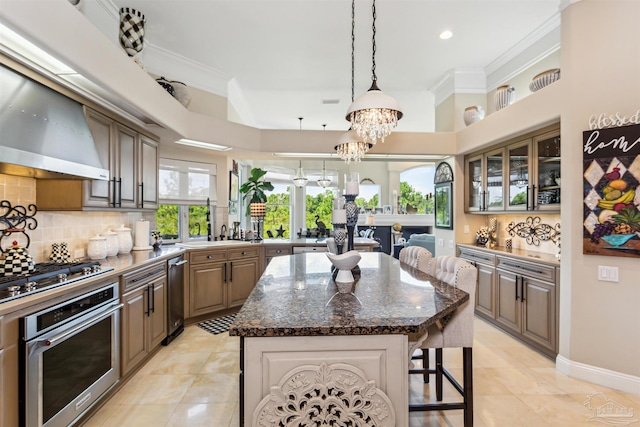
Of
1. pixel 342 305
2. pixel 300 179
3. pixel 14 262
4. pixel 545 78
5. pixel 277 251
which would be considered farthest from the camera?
pixel 300 179

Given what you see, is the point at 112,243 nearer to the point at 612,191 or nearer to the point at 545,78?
the point at 612,191

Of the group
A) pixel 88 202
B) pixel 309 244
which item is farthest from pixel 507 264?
pixel 88 202

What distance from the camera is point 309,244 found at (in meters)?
4.89

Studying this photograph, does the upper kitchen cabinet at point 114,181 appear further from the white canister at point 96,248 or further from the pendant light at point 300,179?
A: the pendant light at point 300,179

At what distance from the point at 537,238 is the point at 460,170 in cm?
142

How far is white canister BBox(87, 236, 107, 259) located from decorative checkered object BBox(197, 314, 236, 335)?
4.82 ft

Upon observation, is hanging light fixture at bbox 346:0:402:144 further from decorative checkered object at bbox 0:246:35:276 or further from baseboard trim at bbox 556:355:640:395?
baseboard trim at bbox 556:355:640:395

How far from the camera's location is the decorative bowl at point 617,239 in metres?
2.46

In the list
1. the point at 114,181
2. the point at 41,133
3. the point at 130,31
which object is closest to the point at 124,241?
the point at 114,181

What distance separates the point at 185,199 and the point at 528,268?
4.28 meters

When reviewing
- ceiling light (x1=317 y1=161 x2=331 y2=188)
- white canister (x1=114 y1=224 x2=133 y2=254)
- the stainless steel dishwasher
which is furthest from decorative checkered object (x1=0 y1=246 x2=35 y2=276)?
ceiling light (x1=317 y1=161 x2=331 y2=188)

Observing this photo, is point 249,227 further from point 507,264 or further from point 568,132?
point 568,132

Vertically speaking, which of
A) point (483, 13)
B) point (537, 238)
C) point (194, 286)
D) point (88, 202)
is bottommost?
point (194, 286)

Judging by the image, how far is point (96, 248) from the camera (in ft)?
9.41
